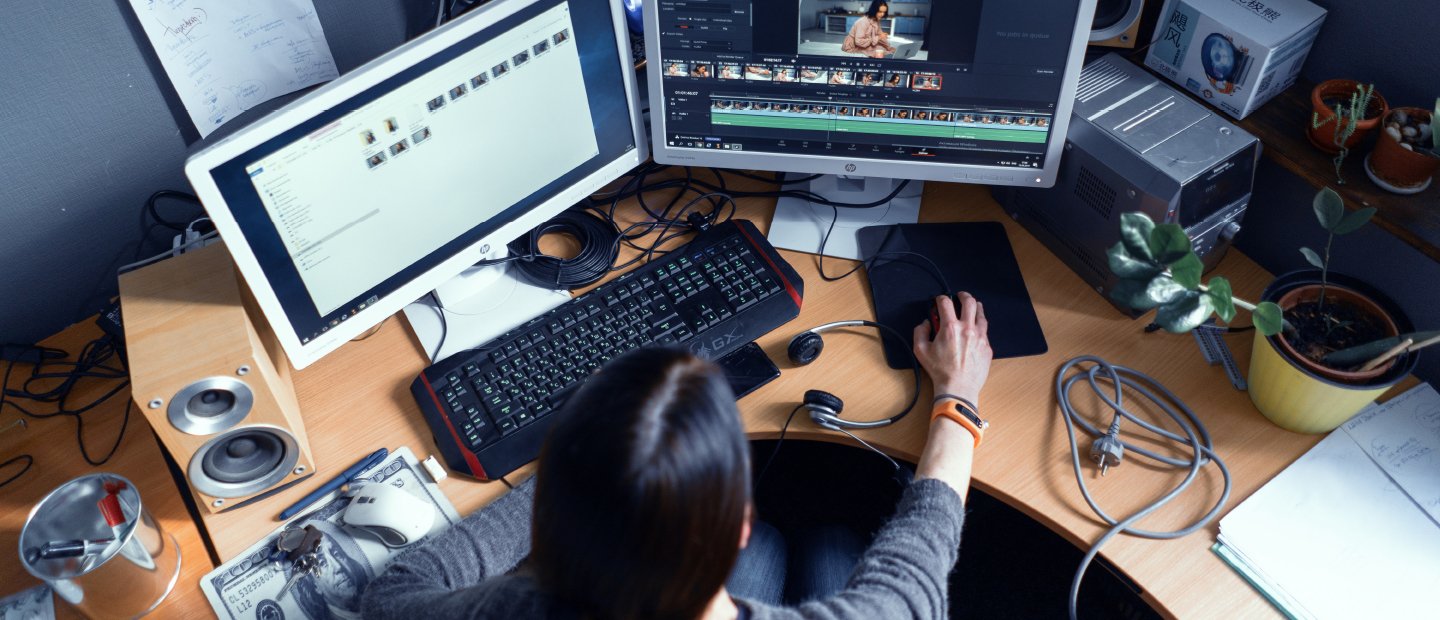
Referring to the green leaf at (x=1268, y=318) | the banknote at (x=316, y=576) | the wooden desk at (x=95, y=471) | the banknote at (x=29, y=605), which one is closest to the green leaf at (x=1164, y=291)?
the green leaf at (x=1268, y=318)

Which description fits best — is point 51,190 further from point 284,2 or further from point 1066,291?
point 1066,291

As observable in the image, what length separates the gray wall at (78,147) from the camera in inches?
45.4

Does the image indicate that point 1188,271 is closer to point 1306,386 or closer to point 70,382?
point 1306,386

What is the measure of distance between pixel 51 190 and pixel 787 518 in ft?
4.32

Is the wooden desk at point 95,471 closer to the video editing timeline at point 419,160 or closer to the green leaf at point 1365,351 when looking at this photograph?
the video editing timeline at point 419,160

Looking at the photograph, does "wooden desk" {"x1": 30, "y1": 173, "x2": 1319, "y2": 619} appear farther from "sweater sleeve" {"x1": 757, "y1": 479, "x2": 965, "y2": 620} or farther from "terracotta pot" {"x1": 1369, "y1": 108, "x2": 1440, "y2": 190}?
"terracotta pot" {"x1": 1369, "y1": 108, "x2": 1440, "y2": 190}

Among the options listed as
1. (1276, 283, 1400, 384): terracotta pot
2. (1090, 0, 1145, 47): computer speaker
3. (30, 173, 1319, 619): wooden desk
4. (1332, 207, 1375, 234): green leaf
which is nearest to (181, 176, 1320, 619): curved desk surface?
(30, 173, 1319, 619): wooden desk

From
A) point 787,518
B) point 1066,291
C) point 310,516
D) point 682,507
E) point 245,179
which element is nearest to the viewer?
point 682,507

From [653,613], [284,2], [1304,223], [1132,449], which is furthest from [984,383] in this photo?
[284,2]

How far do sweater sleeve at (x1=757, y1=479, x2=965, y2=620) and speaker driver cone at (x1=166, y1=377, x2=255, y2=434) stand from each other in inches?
25.0

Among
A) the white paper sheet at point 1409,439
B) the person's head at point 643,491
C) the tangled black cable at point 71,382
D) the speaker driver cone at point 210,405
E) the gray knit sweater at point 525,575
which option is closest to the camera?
the person's head at point 643,491

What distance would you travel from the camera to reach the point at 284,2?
1.29 meters

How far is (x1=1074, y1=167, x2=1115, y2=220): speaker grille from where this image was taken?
126 centimetres

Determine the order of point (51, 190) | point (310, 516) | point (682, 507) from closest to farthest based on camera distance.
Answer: point (682, 507), point (310, 516), point (51, 190)
